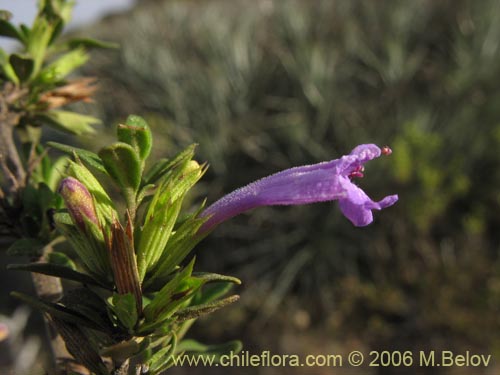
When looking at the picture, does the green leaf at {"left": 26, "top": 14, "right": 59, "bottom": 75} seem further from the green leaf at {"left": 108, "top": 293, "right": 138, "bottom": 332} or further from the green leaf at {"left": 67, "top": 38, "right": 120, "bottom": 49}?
the green leaf at {"left": 108, "top": 293, "right": 138, "bottom": 332}

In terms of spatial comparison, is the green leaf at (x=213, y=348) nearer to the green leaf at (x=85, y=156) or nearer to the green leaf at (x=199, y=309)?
the green leaf at (x=199, y=309)

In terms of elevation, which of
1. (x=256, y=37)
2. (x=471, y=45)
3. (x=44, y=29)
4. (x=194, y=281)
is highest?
(x=256, y=37)

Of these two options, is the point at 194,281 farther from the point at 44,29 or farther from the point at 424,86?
the point at 424,86

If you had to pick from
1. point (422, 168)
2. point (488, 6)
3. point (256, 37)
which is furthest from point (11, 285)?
point (488, 6)

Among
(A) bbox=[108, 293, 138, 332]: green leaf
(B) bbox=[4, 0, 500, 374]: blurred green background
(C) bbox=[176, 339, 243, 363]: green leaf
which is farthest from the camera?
(B) bbox=[4, 0, 500, 374]: blurred green background

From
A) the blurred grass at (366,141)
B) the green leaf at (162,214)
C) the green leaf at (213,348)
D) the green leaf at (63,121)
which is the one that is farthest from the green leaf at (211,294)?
the blurred grass at (366,141)

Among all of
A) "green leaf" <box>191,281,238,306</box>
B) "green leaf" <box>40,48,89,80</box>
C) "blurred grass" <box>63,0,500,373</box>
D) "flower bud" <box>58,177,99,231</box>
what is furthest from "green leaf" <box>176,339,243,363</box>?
"blurred grass" <box>63,0,500,373</box>
